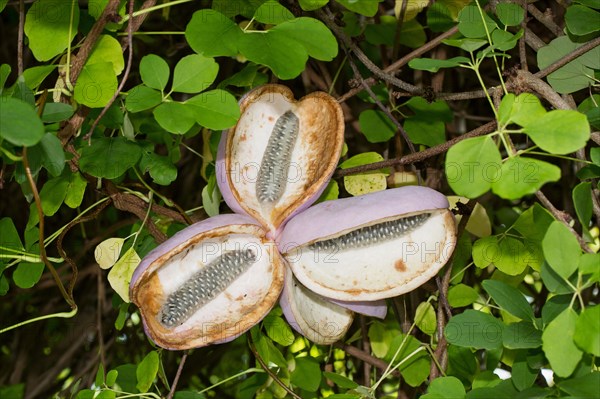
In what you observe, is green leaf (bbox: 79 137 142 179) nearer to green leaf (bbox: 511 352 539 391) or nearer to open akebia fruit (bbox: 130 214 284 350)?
open akebia fruit (bbox: 130 214 284 350)

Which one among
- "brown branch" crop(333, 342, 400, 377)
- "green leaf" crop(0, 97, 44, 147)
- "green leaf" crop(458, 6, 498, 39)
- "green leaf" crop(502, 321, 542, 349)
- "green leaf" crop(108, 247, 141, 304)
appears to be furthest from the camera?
"brown branch" crop(333, 342, 400, 377)

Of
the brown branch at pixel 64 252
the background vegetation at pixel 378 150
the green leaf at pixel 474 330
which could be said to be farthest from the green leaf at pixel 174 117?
the green leaf at pixel 474 330

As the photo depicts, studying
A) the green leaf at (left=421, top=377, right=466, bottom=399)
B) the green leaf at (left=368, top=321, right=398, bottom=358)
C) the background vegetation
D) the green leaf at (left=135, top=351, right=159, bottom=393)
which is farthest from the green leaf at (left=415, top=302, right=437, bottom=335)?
the green leaf at (left=135, top=351, right=159, bottom=393)

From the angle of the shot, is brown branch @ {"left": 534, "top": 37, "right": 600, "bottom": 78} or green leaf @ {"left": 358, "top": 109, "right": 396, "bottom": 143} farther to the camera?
green leaf @ {"left": 358, "top": 109, "right": 396, "bottom": 143}

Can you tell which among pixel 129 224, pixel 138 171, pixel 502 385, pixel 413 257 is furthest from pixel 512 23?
pixel 129 224

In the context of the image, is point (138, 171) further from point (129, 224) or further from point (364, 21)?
point (364, 21)

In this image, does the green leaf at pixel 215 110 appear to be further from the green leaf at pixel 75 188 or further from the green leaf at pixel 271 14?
the green leaf at pixel 75 188

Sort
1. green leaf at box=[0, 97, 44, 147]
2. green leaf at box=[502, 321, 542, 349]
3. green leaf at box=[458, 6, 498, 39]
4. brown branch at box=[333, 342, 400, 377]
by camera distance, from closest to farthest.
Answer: green leaf at box=[0, 97, 44, 147], green leaf at box=[502, 321, 542, 349], green leaf at box=[458, 6, 498, 39], brown branch at box=[333, 342, 400, 377]

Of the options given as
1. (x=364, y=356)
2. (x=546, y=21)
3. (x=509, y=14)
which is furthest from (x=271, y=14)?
(x=364, y=356)
